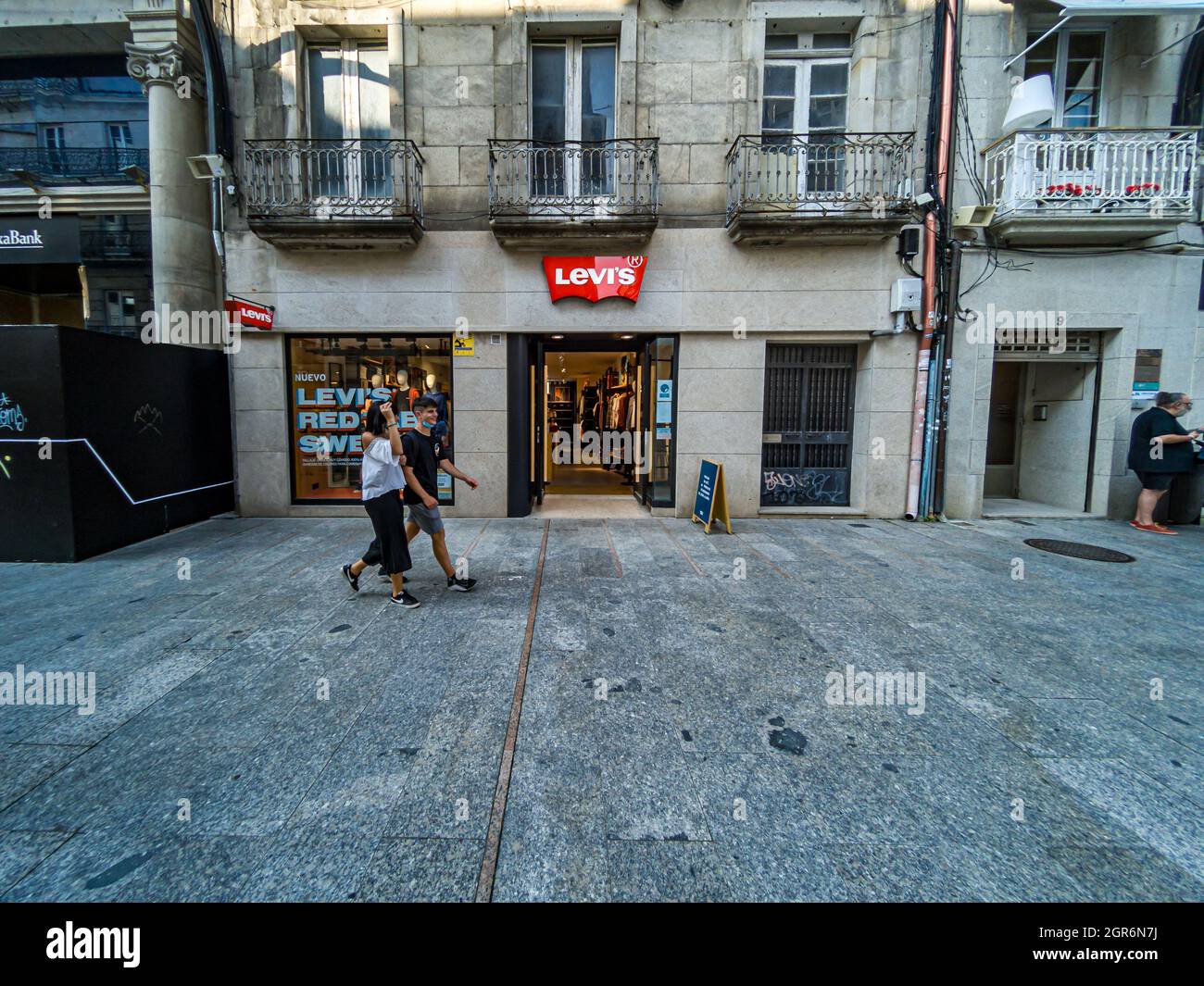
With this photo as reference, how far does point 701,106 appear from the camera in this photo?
30.0ft

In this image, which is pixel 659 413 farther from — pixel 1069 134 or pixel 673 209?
pixel 1069 134

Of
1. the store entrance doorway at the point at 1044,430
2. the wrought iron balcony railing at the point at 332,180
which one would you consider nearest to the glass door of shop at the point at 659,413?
the wrought iron balcony railing at the point at 332,180

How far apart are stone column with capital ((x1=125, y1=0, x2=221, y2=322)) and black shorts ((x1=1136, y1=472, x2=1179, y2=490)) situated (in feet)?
55.4

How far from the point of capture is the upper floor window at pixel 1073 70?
30.6ft

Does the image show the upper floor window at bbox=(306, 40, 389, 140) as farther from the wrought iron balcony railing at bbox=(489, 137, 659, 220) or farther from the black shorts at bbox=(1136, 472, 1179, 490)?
the black shorts at bbox=(1136, 472, 1179, 490)

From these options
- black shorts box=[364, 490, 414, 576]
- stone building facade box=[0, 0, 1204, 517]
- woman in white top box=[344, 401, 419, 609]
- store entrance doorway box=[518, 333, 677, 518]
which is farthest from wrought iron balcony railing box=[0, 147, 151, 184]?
black shorts box=[364, 490, 414, 576]

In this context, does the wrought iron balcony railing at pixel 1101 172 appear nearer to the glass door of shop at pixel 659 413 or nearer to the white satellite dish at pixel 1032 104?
the white satellite dish at pixel 1032 104

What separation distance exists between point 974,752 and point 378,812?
129 inches

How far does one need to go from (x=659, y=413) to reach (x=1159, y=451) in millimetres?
8142

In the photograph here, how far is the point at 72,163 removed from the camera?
10.3 m

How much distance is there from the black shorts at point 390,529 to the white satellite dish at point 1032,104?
450 inches

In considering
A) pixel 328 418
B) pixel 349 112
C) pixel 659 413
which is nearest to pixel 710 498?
pixel 659 413

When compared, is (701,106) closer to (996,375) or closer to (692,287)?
(692,287)

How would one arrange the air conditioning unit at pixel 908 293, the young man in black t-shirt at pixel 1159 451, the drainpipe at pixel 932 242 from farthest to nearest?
the air conditioning unit at pixel 908 293
the drainpipe at pixel 932 242
the young man in black t-shirt at pixel 1159 451
